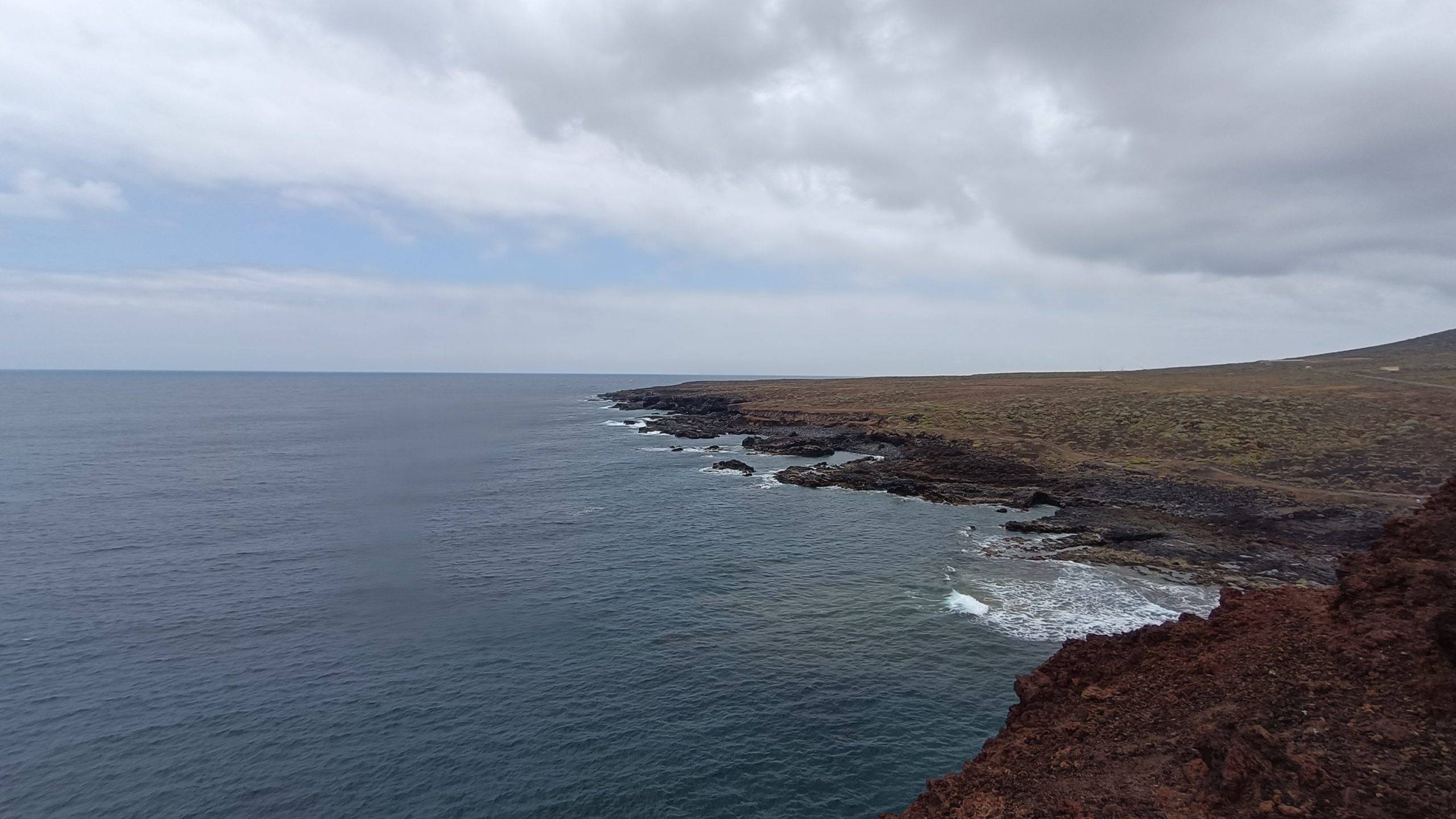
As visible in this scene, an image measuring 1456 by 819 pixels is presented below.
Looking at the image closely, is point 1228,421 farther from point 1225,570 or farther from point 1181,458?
point 1225,570

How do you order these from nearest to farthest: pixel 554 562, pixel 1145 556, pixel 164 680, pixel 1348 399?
pixel 164 680 < pixel 1145 556 < pixel 554 562 < pixel 1348 399

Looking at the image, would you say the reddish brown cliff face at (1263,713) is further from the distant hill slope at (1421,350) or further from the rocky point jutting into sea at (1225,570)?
the distant hill slope at (1421,350)

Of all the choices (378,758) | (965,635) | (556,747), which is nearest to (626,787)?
(556,747)

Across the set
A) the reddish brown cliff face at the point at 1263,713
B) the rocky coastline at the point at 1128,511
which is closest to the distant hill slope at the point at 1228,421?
the rocky coastline at the point at 1128,511

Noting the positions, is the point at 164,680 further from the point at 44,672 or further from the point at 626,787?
the point at 626,787

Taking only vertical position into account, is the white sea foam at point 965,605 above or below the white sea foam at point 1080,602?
below

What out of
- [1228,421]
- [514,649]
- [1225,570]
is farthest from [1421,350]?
[514,649]

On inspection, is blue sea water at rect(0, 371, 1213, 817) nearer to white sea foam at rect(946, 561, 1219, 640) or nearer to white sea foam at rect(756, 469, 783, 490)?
white sea foam at rect(946, 561, 1219, 640)
